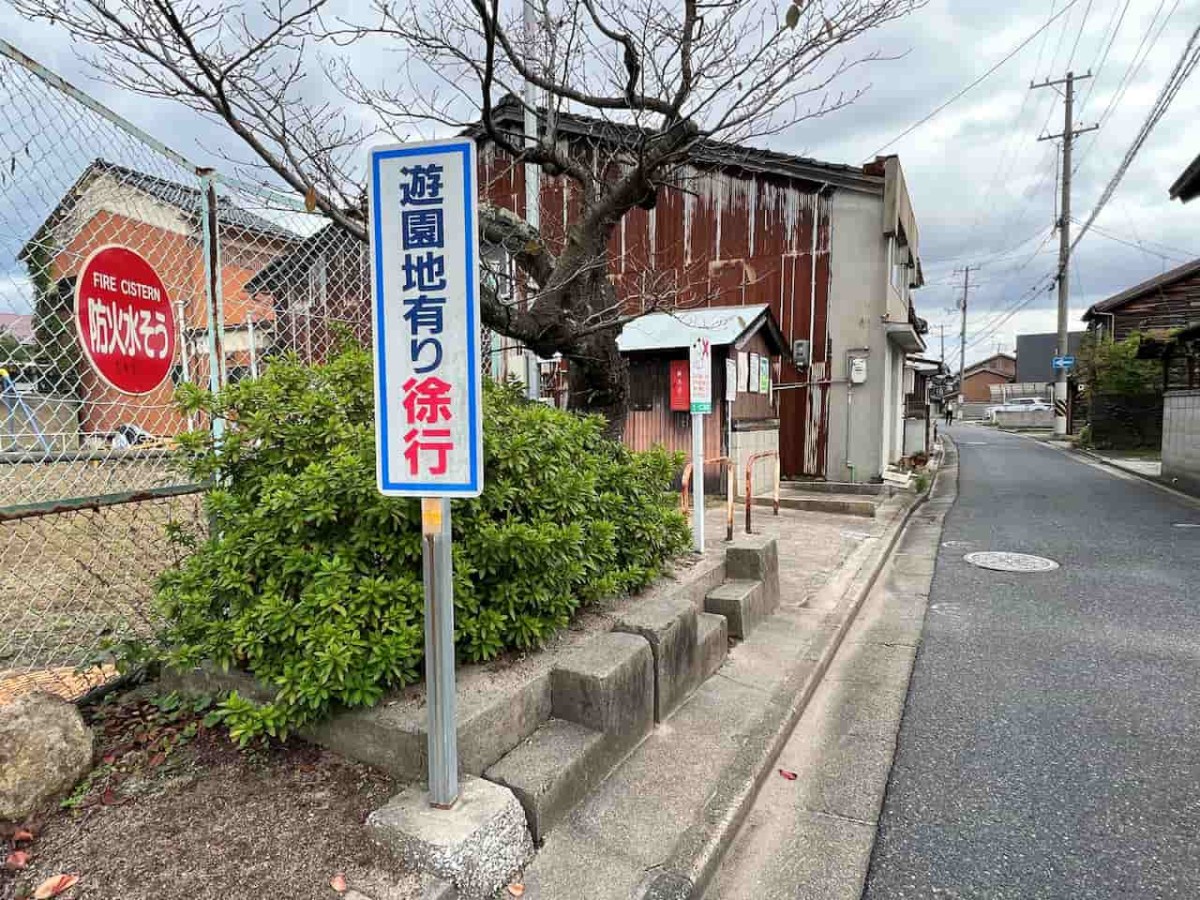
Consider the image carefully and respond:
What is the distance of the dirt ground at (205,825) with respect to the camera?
6.38 feet

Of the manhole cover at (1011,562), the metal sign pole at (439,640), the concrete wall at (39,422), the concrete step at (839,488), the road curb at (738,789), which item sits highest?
the concrete wall at (39,422)

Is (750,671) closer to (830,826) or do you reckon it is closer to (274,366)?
(830,826)

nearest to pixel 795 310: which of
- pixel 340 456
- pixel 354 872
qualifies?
pixel 340 456

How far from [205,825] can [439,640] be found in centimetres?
102

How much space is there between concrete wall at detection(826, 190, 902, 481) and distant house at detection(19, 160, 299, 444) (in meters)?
10.7

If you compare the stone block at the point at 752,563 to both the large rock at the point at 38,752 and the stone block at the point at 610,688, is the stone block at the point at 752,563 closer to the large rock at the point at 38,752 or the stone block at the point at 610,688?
the stone block at the point at 610,688

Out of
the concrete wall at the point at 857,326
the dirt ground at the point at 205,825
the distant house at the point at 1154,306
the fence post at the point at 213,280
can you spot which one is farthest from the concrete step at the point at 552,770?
the distant house at the point at 1154,306

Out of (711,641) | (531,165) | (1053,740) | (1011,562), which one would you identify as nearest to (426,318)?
(711,641)

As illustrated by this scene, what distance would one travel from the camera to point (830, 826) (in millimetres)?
2795

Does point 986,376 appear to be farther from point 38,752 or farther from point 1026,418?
point 38,752

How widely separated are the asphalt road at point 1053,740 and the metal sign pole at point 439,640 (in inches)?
65.1

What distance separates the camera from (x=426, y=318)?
2.06 meters

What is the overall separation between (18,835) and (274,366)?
1.99m

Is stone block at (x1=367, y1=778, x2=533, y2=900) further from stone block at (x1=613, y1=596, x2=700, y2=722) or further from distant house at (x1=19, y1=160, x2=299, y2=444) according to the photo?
distant house at (x1=19, y1=160, x2=299, y2=444)
